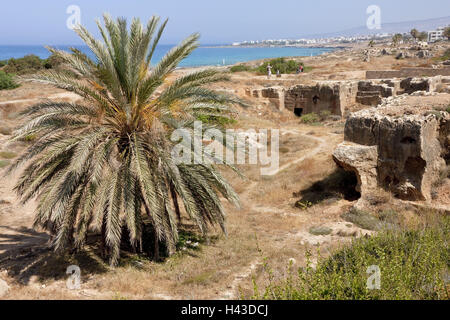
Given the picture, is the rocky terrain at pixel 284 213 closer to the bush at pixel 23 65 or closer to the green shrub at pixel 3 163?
the green shrub at pixel 3 163

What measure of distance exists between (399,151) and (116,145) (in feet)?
28.1

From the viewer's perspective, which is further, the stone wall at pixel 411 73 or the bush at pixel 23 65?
the bush at pixel 23 65

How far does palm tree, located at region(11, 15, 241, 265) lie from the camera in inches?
298

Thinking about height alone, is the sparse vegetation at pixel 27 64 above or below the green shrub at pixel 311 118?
above

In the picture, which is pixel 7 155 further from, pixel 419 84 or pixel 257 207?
pixel 419 84

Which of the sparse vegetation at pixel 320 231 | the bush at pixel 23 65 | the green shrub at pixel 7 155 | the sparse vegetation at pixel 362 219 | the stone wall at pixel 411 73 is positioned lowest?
the sparse vegetation at pixel 320 231

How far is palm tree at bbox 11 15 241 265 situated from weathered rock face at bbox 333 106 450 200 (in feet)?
18.4

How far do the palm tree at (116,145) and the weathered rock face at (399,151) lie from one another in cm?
560

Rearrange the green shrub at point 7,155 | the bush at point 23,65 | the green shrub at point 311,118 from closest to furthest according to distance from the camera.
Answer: the green shrub at point 7,155 < the green shrub at point 311,118 < the bush at point 23,65

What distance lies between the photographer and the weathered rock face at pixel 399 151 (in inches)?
442

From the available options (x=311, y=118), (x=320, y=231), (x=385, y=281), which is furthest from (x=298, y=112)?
(x=385, y=281)

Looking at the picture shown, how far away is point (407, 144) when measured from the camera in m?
11.4

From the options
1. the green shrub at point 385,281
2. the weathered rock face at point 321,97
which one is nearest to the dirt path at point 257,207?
the green shrub at point 385,281
